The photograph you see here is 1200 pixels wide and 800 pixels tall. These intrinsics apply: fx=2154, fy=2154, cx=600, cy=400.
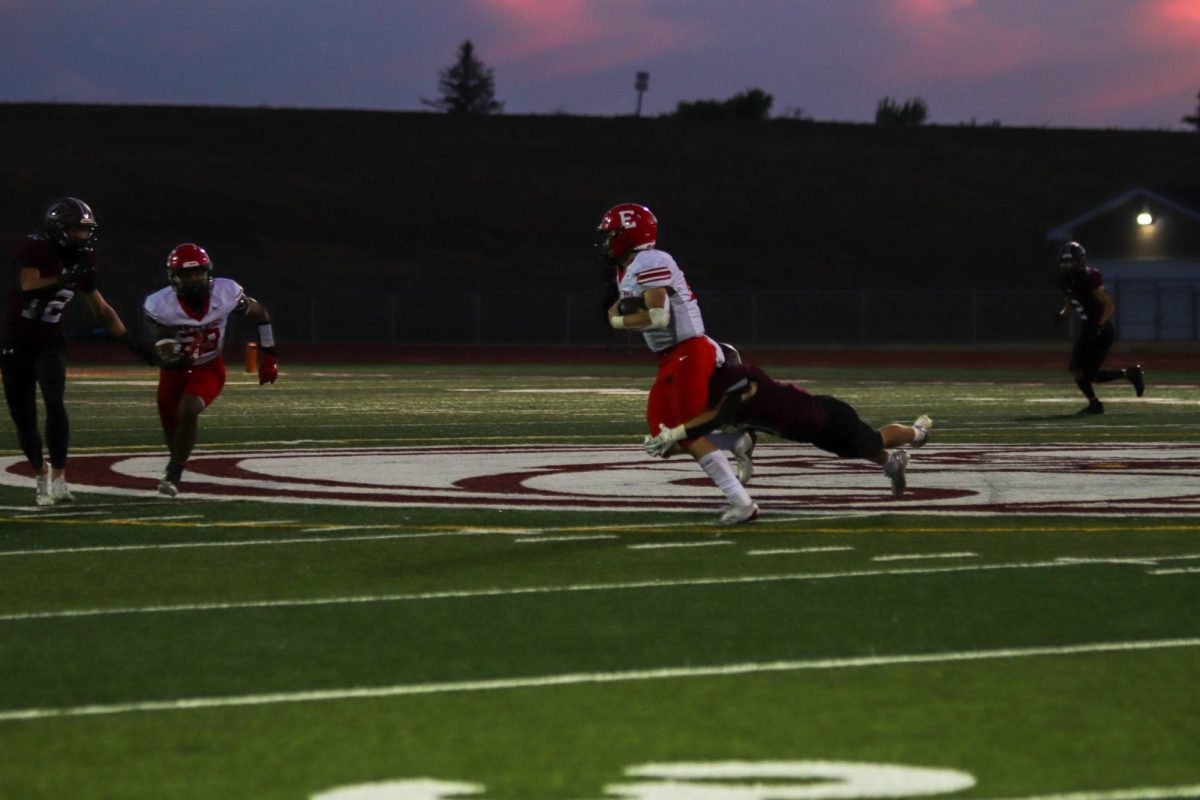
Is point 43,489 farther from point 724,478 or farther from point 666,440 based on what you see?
point 724,478

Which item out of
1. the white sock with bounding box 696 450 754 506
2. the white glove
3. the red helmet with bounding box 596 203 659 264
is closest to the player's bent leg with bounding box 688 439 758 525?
the white sock with bounding box 696 450 754 506

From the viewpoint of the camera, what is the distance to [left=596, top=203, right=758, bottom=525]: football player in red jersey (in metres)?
11.5

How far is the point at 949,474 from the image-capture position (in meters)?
14.9

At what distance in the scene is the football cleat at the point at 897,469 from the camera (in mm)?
12578

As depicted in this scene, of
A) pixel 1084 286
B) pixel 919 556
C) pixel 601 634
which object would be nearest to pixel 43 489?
pixel 919 556

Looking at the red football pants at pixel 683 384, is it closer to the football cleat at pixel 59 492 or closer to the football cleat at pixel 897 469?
the football cleat at pixel 897 469

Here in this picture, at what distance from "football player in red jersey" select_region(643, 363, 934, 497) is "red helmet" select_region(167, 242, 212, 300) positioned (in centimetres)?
389

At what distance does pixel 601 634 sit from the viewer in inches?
306

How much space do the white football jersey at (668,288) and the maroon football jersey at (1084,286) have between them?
13.1 m

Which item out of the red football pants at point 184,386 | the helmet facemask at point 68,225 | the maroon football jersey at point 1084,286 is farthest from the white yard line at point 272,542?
the maroon football jersey at point 1084,286

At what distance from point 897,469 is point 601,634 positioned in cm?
514

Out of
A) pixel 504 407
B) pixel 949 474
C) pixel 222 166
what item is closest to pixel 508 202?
pixel 222 166

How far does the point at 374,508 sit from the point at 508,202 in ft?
268

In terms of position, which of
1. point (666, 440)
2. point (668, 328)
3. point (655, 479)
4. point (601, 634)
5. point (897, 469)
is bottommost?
point (655, 479)
